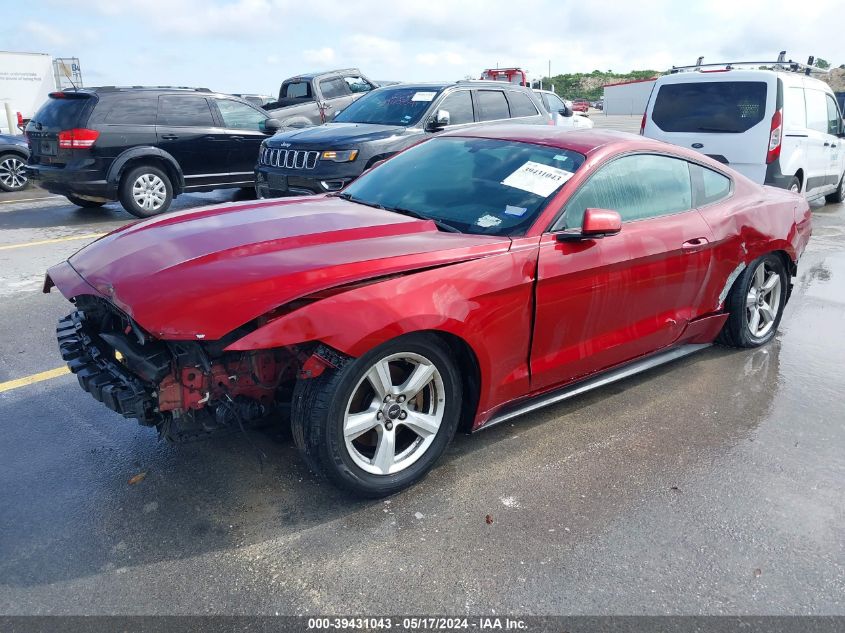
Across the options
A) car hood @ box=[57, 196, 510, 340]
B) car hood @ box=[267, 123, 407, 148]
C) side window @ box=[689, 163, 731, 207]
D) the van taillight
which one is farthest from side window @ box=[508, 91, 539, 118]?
car hood @ box=[57, 196, 510, 340]

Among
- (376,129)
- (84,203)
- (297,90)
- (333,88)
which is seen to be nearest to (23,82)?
(297,90)

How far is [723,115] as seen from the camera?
9305 millimetres

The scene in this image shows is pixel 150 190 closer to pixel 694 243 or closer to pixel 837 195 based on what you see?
pixel 694 243

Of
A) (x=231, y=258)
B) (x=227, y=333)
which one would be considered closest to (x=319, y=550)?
(x=227, y=333)

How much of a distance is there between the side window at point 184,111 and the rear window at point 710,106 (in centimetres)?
652

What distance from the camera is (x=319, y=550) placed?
281cm

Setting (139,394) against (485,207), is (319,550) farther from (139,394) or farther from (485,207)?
(485,207)

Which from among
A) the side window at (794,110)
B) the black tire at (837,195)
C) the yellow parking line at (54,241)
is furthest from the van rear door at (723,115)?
the yellow parking line at (54,241)

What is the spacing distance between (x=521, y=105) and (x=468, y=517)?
8436mm

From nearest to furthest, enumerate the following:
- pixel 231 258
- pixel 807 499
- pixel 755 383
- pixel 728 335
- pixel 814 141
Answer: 1. pixel 231 258
2. pixel 807 499
3. pixel 755 383
4. pixel 728 335
5. pixel 814 141

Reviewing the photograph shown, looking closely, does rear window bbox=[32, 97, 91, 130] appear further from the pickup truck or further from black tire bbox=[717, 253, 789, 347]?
black tire bbox=[717, 253, 789, 347]

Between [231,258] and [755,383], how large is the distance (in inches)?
134

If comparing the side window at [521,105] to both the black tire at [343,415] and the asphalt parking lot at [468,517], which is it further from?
the black tire at [343,415]

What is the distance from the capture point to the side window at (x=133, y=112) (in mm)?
9586
